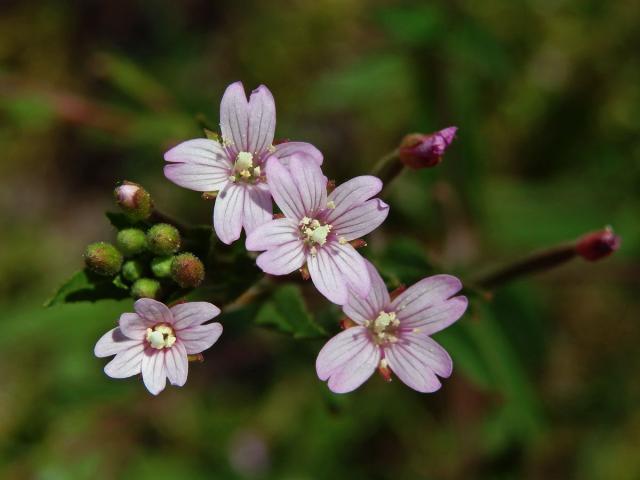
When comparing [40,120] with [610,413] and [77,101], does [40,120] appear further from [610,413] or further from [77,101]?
[610,413]

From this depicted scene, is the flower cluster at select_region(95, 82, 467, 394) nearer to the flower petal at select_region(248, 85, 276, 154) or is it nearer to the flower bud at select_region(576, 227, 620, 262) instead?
the flower petal at select_region(248, 85, 276, 154)

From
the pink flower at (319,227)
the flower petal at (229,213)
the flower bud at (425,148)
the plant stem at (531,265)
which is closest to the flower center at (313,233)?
the pink flower at (319,227)

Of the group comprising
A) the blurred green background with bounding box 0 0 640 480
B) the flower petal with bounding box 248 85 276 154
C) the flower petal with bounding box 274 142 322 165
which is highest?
the flower petal with bounding box 248 85 276 154

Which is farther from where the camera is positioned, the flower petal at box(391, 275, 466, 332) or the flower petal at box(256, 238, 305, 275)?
the flower petal at box(391, 275, 466, 332)

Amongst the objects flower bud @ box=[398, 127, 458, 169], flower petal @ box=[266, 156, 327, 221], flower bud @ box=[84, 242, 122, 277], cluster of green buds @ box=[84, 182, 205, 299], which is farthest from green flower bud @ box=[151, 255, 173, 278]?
flower bud @ box=[398, 127, 458, 169]

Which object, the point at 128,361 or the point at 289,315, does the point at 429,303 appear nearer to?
the point at 289,315

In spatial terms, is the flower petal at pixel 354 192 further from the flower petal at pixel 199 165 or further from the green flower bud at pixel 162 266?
the green flower bud at pixel 162 266

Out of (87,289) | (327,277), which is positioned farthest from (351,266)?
(87,289)
